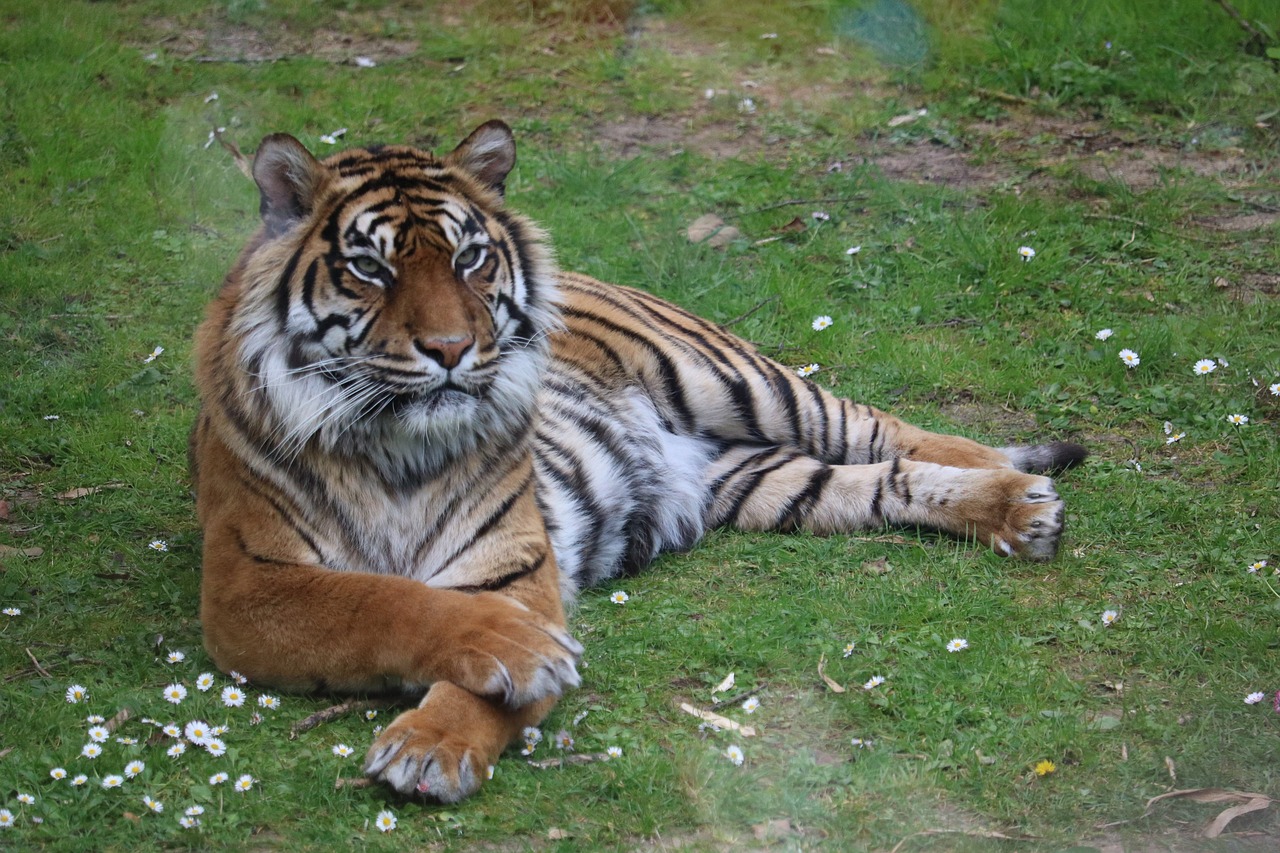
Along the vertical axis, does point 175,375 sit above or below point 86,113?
below

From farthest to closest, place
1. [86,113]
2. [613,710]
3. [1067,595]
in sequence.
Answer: [86,113] → [1067,595] → [613,710]

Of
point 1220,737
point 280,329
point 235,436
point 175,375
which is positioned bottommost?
point 175,375

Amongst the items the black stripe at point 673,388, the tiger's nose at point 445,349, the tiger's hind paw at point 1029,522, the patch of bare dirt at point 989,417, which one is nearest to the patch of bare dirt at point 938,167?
the patch of bare dirt at point 989,417

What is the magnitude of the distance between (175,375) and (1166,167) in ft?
14.7

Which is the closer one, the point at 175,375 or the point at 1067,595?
the point at 1067,595

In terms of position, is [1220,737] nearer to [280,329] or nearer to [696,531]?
[696,531]

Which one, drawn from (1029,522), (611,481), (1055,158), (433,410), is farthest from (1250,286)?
(433,410)

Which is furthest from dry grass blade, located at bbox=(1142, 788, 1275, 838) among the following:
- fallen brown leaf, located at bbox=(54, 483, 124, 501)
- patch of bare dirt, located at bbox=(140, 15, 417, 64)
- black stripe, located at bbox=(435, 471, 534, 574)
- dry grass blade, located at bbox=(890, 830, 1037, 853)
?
patch of bare dirt, located at bbox=(140, 15, 417, 64)

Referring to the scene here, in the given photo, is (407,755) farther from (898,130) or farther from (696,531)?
(898,130)

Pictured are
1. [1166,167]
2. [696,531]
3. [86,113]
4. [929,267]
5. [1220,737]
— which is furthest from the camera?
[86,113]

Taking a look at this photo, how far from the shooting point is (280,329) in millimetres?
3135

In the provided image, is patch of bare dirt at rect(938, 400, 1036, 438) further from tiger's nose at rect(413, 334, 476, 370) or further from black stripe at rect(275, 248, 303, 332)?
black stripe at rect(275, 248, 303, 332)

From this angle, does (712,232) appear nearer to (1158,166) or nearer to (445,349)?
(1158,166)

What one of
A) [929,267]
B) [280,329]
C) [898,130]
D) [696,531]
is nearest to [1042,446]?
[696,531]
